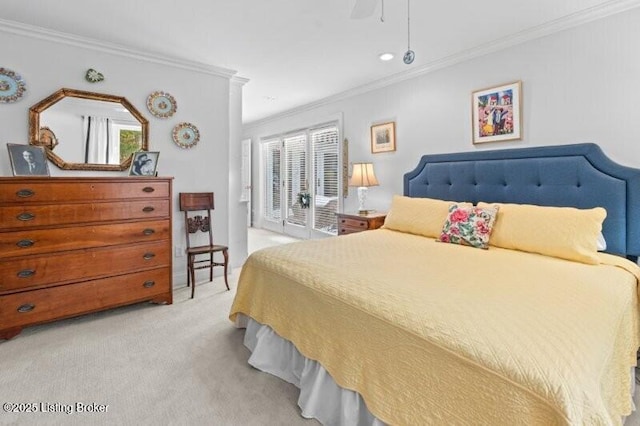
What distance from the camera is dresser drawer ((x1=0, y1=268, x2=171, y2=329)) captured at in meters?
2.42

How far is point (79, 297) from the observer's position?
8.75 ft

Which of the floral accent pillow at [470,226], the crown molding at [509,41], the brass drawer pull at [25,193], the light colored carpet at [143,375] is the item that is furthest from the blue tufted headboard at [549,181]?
the brass drawer pull at [25,193]

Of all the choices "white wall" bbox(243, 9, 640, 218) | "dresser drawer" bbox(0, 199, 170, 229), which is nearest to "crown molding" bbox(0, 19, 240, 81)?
"dresser drawer" bbox(0, 199, 170, 229)

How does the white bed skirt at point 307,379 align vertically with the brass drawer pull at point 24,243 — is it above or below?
below

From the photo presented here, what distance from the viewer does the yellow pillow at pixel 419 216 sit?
118 inches

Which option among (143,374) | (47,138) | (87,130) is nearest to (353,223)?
(143,374)

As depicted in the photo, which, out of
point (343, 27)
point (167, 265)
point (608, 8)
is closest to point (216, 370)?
point (167, 265)

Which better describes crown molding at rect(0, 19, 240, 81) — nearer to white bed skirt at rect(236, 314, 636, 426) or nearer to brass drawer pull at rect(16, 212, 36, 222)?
brass drawer pull at rect(16, 212, 36, 222)

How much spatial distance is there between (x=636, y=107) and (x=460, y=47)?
148cm

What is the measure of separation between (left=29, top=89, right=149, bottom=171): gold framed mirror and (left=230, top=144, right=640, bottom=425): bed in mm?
1979

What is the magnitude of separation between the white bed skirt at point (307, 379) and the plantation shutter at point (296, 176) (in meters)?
4.01

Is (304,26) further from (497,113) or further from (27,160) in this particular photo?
(27,160)

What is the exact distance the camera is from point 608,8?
8.00ft

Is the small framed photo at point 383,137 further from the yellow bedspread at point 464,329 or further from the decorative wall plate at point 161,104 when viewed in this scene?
the decorative wall plate at point 161,104
